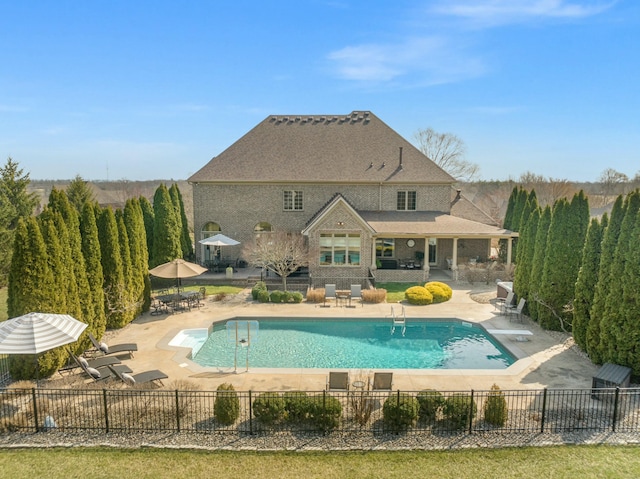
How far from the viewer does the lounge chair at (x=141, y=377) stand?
522 inches

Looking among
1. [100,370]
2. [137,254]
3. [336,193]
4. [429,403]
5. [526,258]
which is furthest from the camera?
[336,193]

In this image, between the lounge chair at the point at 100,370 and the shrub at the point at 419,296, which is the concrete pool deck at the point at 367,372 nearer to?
the shrub at the point at 419,296

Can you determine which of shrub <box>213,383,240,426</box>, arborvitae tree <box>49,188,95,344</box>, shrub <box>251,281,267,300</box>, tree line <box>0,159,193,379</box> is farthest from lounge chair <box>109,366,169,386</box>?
shrub <box>251,281,267,300</box>

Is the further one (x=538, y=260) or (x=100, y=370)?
(x=538, y=260)

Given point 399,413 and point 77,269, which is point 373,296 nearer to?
point 399,413

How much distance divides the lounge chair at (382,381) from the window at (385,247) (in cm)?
2001

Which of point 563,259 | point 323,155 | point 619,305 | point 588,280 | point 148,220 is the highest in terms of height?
point 323,155

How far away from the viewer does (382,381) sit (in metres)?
13.0

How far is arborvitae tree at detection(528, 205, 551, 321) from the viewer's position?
20.4 meters

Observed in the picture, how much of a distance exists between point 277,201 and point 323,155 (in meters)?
5.38

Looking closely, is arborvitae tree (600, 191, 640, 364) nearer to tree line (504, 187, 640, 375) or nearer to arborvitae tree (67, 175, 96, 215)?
tree line (504, 187, 640, 375)

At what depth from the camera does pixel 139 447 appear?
1031 centimetres

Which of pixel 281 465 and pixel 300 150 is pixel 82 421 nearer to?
pixel 281 465

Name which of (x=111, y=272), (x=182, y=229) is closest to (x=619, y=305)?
(x=111, y=272)
